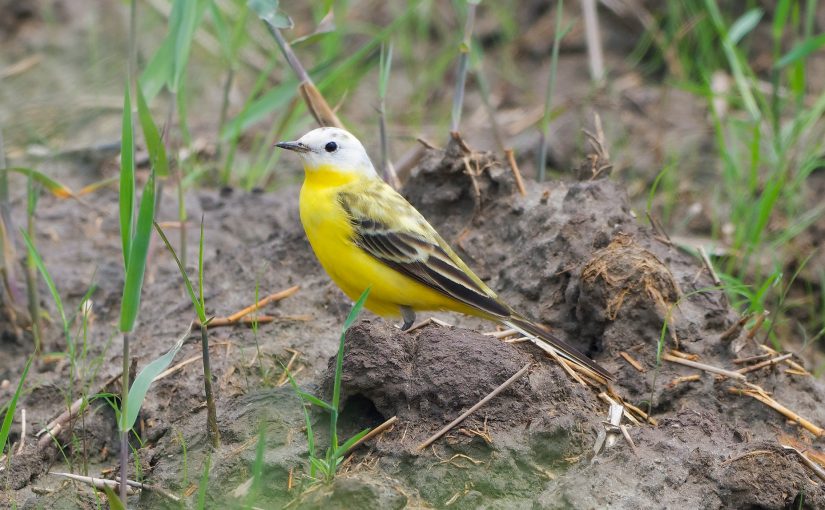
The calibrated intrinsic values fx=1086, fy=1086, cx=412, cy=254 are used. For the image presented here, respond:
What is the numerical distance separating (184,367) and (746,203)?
3.96 m

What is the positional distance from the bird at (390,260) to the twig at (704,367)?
13.1 inches

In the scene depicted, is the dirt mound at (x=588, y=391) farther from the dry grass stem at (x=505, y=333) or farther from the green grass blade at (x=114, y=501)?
the green grass blade at (x=114, y=501)

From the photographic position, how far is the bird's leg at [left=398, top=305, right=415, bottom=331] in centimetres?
504

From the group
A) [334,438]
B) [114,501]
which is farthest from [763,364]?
[114,501]

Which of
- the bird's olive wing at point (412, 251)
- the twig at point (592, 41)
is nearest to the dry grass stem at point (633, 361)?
the bird's olive wing at point (412, 251)

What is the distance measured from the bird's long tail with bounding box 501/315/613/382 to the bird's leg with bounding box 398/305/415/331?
1.69 feet

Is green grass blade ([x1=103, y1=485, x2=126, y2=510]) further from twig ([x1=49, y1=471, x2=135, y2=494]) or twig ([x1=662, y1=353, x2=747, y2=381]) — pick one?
twig ([x1=662, y1=353, x2=747, y2=381])

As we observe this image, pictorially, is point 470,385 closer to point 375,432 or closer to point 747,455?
point 375,432

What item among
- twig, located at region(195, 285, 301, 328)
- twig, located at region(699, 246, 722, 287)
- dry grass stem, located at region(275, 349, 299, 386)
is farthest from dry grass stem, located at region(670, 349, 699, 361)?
twig, located at region(195, 285, 301, 328)

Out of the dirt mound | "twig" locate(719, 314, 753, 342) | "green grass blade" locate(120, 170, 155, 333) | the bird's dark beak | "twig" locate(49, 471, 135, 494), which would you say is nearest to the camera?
"green grass blade" locate(120, 170, 155, 333)

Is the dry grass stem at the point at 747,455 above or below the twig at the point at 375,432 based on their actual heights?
below

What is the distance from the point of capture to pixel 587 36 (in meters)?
8.87

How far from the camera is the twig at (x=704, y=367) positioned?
15.1 feet

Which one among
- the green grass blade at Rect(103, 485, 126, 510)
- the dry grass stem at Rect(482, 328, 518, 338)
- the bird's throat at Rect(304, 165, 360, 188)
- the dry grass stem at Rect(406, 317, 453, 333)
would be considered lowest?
the dry grass stem at Rect(406, 317, 453, 333)
